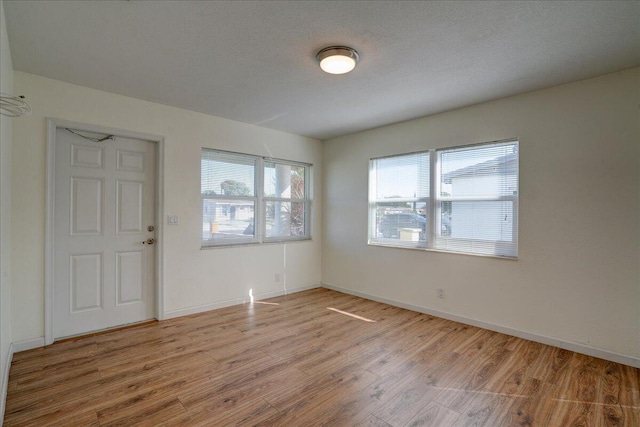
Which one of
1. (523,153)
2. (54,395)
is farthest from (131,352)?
(523,153)

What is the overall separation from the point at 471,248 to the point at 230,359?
2.90 m

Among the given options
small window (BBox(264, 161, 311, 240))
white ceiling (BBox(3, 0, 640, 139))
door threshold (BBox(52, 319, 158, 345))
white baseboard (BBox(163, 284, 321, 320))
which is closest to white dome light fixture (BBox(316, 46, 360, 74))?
white ceiling (BBox(3, 0, 640, 139))

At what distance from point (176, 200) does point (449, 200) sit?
3.38m

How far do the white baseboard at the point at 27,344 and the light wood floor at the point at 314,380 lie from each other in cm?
8

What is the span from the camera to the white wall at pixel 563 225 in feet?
8.98

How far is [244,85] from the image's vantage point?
124 inches

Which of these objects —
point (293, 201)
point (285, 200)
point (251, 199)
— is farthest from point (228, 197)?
point (293, 201)

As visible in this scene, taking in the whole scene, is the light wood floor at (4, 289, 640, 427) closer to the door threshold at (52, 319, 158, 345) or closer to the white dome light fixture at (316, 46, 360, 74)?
the door threshold at (52, 319, 158, 345)

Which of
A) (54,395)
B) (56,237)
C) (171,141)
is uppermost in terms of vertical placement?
(171,141)

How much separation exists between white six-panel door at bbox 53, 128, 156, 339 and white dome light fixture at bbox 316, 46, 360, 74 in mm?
2447

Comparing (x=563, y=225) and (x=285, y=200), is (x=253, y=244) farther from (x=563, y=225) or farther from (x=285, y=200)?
(x=563, y=225)

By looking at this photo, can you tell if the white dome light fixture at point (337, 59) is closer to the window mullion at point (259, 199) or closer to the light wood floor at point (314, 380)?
the window mullion at point (259, 199)

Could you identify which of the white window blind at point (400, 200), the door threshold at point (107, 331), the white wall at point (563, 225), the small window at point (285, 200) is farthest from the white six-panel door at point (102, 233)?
the white wall at point (563, 225)

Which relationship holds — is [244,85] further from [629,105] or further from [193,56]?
[629,105]
